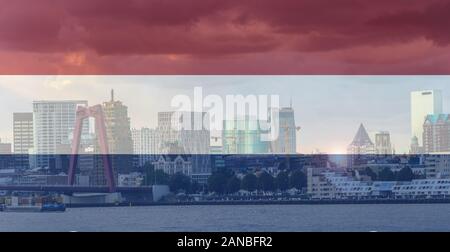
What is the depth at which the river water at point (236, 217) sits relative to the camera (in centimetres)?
1490

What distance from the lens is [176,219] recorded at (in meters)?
16.2

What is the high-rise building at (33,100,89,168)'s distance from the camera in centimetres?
1269

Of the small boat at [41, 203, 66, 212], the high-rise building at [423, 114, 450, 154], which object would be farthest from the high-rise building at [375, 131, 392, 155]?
the small boat at [41, 203, 66, 212]

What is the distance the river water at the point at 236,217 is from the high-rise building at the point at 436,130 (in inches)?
48.1

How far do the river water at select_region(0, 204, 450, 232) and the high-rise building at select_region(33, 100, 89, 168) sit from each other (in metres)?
1.28

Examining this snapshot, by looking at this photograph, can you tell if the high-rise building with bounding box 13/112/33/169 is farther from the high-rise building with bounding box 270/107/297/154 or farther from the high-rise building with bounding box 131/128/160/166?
the high-rise building with bounding box 270/107/297/154

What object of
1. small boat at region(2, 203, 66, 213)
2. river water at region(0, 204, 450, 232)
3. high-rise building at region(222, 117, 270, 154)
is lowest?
river water at region(0, 204, 450, 232)

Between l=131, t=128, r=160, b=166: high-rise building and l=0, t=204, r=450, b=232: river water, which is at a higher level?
l=131, t=128, r=160, b=166: high-rise building

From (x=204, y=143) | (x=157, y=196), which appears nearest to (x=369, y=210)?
(x=157, y=196)

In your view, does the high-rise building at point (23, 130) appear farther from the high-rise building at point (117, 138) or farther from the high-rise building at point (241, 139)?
the high-rise building at point (241, 139)

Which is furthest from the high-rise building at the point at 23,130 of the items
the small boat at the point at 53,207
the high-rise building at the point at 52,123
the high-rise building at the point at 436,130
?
the small boat at the point at 53,207

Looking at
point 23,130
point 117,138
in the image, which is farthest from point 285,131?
point 117,138

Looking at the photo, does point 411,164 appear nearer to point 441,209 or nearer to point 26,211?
point 441,209

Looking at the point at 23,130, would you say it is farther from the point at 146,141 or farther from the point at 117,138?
the point at 117,138
